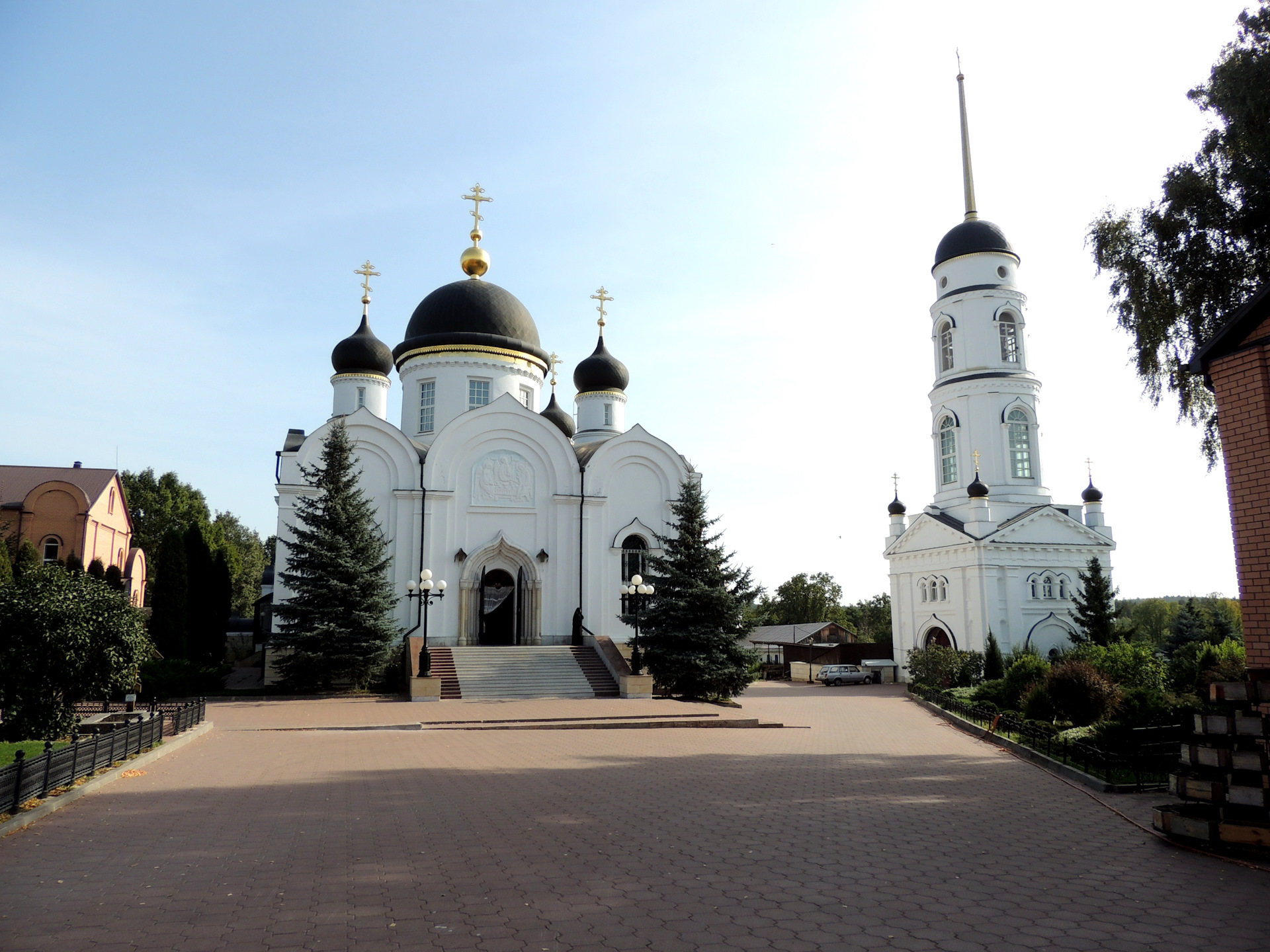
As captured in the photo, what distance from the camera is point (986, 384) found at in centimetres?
3559

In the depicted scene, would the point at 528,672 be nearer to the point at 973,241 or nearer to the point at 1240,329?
the point at 1240,329

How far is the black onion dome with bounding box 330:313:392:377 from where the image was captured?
30.7 m

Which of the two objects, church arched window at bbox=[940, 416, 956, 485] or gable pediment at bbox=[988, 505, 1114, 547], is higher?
church arched window at bbox=[940, 416, 956, 485]

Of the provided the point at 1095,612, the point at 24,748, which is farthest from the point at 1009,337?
the point at 24,748

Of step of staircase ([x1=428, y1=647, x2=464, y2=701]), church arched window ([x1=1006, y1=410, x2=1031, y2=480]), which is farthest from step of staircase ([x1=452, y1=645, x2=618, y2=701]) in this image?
church arched window ([x1=1006, y1=410, x2=1031, y2=480])

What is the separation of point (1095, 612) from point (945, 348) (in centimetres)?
1287

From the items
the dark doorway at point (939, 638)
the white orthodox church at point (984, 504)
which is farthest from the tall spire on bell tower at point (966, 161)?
the dark doorway at point (939, 638)

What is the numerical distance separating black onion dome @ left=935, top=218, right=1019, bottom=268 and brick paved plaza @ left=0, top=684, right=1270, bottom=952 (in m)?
29.7

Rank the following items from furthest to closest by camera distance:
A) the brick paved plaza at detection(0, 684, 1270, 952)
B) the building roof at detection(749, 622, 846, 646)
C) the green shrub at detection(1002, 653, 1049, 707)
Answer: the building roof at detection(749, 622, 846, 646), the green shrub at detection(1002, 653, 1049, 707), the brick paved plaza at detection(0, 684, 1270, 952)

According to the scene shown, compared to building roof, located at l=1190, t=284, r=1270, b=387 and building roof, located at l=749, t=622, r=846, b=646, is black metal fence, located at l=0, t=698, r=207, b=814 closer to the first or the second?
building roof, located at l=1190, t=284, r=1270, b=387

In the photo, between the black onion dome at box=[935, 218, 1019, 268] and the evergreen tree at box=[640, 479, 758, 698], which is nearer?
the evergreen tree at box=[640, 479, 758, 698]

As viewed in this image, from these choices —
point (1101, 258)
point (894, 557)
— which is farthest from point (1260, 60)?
point (894, 557)

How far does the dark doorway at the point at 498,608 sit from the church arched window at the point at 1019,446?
862 inches

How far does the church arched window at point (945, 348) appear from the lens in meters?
37.4
